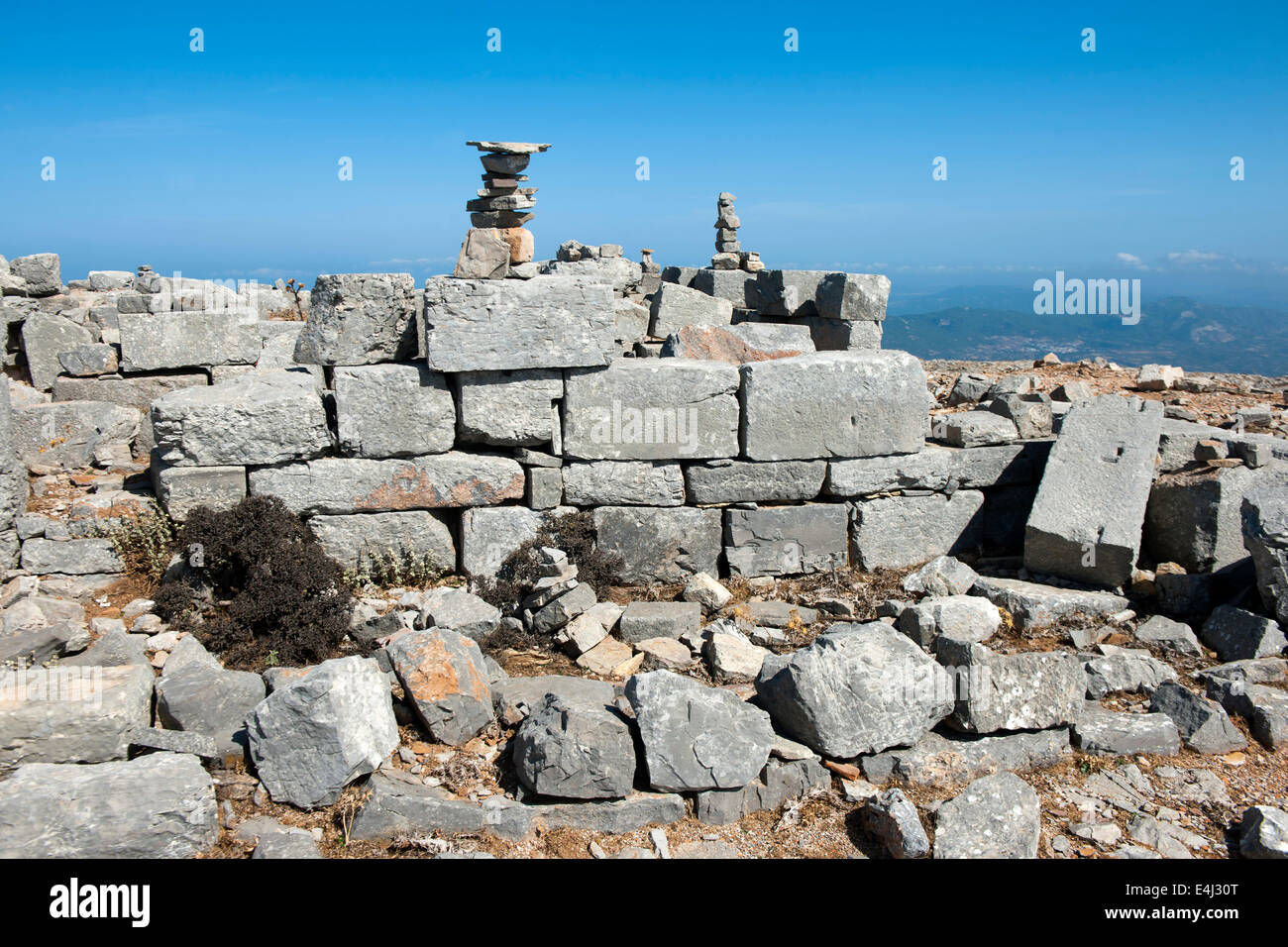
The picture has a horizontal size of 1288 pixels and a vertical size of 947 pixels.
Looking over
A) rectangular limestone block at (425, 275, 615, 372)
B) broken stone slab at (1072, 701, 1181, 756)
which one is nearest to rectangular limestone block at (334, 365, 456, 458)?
rectangular limestone block at (425, 275, 615, 372)

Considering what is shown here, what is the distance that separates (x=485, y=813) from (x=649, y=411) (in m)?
3.63

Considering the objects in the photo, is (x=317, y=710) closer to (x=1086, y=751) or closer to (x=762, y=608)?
(x=762, y=608)

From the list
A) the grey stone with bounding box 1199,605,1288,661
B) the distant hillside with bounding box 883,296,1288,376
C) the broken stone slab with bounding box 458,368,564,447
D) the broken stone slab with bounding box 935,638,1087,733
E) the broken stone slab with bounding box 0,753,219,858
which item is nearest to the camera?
the broken stone slab with bounding box 0,753,219,858

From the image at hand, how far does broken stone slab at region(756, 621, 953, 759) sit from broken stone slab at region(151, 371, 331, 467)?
406cm

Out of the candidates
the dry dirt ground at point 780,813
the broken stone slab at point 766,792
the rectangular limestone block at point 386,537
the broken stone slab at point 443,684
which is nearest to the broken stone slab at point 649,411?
the rectangular limestone block at point 386,537

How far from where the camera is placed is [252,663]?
5.51 meters

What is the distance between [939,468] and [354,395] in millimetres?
5010

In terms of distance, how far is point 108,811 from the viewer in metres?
3.67

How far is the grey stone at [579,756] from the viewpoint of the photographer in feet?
13.6

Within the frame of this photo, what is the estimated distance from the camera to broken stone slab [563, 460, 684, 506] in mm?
6879

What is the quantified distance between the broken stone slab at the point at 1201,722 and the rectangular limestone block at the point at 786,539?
2768 millimetres

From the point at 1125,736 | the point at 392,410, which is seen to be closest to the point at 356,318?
the point at 392,410

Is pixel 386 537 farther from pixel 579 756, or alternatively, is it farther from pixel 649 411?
pixel 579 756

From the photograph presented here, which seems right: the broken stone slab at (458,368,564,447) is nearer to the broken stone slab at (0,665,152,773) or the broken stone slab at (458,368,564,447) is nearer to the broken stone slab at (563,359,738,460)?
the broken stone slab at (563,359,738,460)
